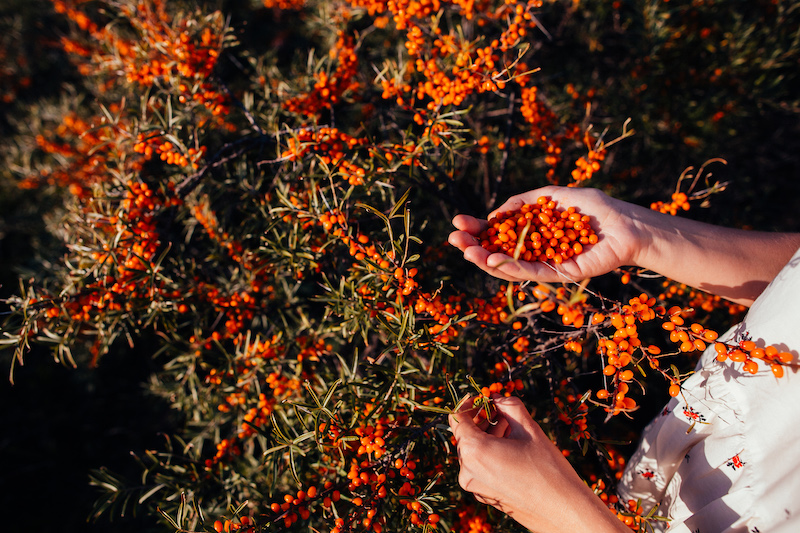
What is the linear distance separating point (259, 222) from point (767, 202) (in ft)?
14.0

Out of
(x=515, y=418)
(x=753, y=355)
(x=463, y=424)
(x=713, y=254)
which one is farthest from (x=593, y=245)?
(x=463, y=424)

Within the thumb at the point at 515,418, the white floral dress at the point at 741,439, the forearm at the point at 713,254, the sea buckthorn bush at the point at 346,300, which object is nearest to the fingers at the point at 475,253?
the sea buckthorn bush at the point at 346,300

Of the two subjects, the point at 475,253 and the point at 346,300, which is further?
the point at 346,300

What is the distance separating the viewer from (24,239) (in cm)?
425

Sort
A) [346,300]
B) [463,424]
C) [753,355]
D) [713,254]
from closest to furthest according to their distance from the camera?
[753,355], [463,424], [713,254], [346,300]

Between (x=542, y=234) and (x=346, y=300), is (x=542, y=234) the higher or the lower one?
the higher one

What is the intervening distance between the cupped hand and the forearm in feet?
0.16

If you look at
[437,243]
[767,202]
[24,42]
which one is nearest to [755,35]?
[767,202]

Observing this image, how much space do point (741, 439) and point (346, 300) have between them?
138cm

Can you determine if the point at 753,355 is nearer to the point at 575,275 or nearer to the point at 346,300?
the point at 575,275

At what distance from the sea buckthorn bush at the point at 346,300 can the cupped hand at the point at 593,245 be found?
44 mm

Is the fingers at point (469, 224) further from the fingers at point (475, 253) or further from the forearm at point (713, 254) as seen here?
the forearm at point (713, 254)

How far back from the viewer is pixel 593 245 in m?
1.35

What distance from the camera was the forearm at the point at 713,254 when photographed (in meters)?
1.30
